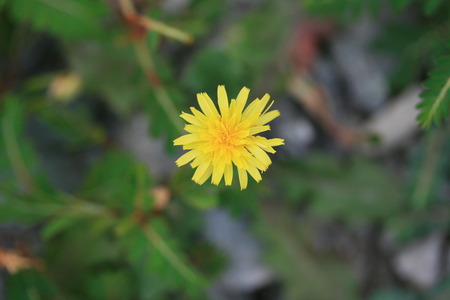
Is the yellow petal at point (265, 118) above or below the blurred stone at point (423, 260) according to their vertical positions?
below

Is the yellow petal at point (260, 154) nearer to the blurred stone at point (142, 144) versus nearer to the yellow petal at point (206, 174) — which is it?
the yellow petal at point (206, 174)

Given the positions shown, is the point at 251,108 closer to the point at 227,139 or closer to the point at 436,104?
the point at 227,139

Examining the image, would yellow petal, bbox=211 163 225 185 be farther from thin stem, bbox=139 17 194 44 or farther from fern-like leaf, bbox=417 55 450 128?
thin stem, bbox=139 17 194 44

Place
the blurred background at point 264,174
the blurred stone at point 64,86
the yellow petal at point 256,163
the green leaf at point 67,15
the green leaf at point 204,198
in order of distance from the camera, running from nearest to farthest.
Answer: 1. the yellow petal at point 256,163
2. the green leaf at point 204,198
3. the green leaf at point 67,15
4. the blurred background at point 264,174
5. the blurred stone at point 64,86

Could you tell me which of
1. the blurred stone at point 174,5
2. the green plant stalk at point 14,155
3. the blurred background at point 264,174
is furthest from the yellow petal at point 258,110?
the blurred stone at point 174,5

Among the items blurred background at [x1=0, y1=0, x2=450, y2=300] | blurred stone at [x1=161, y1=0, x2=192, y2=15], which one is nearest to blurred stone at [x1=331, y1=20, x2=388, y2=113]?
blurred background at [x1=0, y1=0, x2=450, y2=300]

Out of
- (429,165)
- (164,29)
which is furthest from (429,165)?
(164,29)
